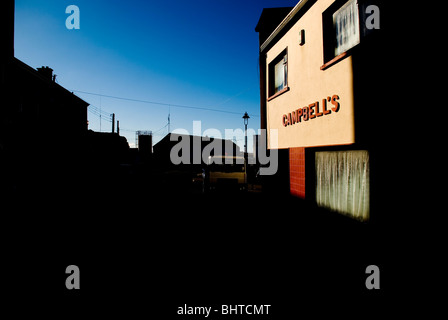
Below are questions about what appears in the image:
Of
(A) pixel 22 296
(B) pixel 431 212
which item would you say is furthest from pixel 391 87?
(A) pixel 22 296

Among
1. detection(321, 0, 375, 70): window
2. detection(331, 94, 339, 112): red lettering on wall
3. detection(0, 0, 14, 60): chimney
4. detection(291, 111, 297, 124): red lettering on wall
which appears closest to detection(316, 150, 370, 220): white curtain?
detection(331, 94, 339, 112): red lettering on wall

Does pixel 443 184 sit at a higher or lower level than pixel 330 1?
lower

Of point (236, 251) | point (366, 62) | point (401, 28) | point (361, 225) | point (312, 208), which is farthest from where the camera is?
point (312, 208)

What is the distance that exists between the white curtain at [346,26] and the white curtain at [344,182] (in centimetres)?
244

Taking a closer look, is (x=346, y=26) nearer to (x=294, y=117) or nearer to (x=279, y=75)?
(x=294, y=117)

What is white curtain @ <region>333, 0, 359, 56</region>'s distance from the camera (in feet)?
14.8

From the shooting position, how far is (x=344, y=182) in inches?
192

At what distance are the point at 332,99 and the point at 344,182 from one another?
1.93 m

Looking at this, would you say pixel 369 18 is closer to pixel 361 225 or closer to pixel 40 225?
pixel 361 225

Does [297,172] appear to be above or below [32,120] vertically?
below

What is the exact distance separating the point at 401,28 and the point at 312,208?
4416mm

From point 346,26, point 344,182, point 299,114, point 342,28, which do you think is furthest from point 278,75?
point 344,182

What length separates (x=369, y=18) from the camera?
4.07 m

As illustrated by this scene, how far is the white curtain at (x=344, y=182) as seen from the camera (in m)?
4.35
